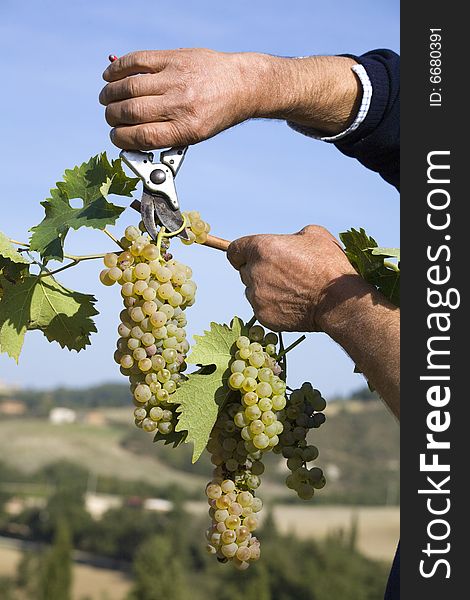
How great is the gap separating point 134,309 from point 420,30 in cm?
72

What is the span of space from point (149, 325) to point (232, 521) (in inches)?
12.6

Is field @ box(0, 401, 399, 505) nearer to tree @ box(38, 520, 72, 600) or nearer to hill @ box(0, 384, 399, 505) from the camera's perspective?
hill @ box(0, 384, 399, 505)

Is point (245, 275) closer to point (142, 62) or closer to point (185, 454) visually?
point (142, 62)

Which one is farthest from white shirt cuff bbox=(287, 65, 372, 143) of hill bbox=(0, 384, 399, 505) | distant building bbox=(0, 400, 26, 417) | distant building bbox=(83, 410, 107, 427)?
distant building bbox=(0, 400, 26, 417)

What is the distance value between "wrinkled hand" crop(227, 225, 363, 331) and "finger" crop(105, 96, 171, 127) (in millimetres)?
252

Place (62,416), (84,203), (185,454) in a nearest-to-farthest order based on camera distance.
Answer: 1. (84,203)
2. (185,454)
3. (62,416)

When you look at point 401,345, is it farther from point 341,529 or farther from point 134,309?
point 341,529

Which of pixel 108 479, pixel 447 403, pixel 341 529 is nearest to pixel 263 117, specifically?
pixel 447 403

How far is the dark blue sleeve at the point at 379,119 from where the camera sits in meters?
1.90

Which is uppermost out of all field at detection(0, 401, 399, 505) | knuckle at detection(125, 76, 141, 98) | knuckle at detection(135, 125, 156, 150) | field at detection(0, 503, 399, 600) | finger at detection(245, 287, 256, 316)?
field at detection(0, 401, 399, 505)

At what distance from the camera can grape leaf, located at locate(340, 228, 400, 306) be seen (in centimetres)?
149

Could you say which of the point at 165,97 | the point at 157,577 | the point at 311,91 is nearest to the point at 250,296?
the point at 165,97

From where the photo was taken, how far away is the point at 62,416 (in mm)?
53594

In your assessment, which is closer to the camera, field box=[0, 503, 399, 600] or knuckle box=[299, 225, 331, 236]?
knuckle box=[299, 225, 331, 236]
